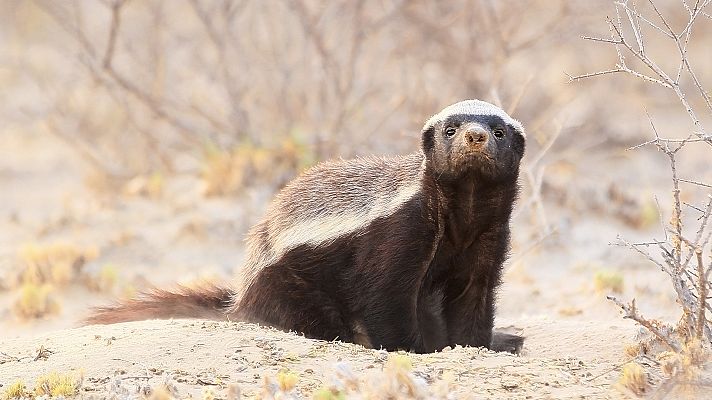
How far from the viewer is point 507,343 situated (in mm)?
5469

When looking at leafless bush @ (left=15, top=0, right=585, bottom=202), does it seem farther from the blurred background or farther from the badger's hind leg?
the badger's hind leg

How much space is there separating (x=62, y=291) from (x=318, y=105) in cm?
308

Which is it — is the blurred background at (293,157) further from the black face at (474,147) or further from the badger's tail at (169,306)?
the black face at (474,147)

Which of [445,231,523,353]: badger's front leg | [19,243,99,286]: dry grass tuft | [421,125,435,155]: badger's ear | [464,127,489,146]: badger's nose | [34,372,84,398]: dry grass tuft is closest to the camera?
[34,372,84,398]: dry grass tuft

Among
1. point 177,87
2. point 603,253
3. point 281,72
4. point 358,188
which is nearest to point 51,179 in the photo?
point 177,87

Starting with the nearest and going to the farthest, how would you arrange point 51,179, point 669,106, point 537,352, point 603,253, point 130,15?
point 537,352
point 603,253
point 51,179
point 669,106
point 130,15

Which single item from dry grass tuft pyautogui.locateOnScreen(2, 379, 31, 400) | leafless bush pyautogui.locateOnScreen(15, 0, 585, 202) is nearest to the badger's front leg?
dry grass tuft pyautogui.locateOnScreen(2, 379, 31, 400)

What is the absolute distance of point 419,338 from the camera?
5.01 meters

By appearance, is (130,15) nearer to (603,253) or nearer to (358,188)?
(603,253)

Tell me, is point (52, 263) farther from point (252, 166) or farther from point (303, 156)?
point (303, 156)

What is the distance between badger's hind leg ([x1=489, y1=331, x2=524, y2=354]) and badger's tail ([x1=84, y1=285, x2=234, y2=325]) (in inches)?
57.4

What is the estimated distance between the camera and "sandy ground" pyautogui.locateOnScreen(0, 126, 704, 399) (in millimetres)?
4027

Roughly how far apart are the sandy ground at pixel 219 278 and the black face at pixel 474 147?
0.90 meters

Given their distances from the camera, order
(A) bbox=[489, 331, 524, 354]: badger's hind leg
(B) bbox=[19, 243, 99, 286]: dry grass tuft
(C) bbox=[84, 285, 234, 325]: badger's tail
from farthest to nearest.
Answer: (B) bbox=[19, 243, 99, 286]: dry grass tuft < (C) bbox=[84, 285, 234, 325]: badger's tail < (A) bbox=[489, 331, 524, 354]: badger's hind leg
